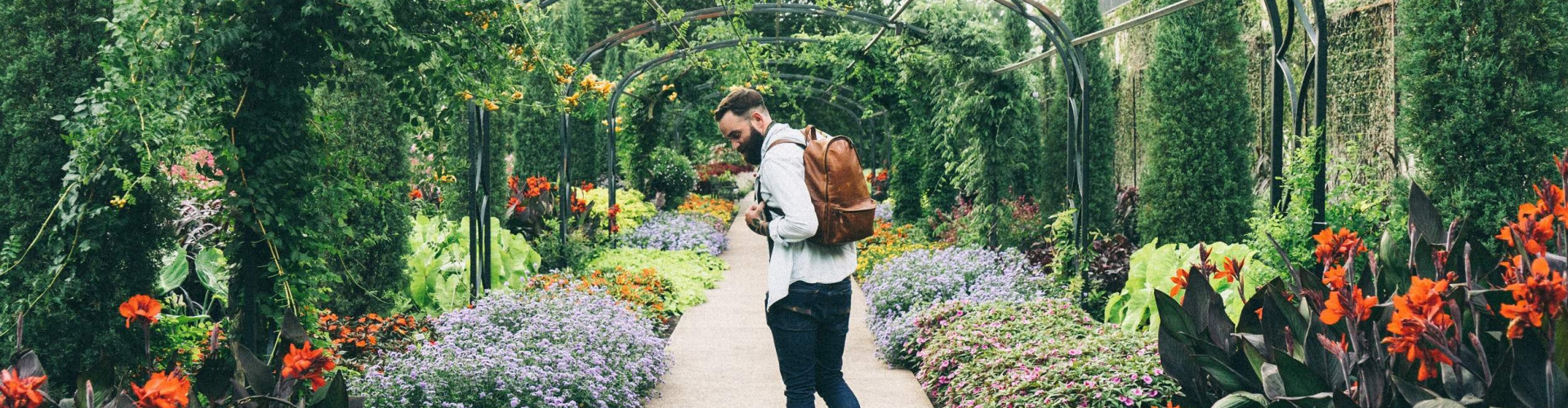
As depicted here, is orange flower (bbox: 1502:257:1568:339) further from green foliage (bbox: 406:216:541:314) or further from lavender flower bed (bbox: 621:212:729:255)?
lavender flower bed (bbox: 621:212:729:255)

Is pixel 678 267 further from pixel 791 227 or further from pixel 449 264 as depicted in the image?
pixel 791 227

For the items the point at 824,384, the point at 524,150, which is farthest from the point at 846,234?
the point at 524,150

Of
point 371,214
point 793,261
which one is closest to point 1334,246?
point 793,261

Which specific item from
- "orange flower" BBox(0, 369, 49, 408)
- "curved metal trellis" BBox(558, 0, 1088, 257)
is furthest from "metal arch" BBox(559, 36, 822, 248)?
"orange flower" BBox(0, 369, 49, 408)

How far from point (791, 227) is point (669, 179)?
14317 mm

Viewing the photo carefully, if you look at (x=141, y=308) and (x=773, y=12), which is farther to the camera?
(x=773, y=12)

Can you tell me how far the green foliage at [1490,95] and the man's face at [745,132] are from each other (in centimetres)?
272

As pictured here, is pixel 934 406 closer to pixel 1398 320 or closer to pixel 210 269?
pixel 1398 320

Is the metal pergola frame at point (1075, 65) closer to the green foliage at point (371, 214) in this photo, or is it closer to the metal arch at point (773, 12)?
the metal arch at point (773, 12)

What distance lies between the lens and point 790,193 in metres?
2.95

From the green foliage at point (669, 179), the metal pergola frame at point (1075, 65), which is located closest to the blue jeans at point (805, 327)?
the metal pergola frame at point (1075, 65)

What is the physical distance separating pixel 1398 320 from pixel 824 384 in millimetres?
1761

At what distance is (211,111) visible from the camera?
267 centimetres

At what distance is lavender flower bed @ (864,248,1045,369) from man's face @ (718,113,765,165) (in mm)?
2336
